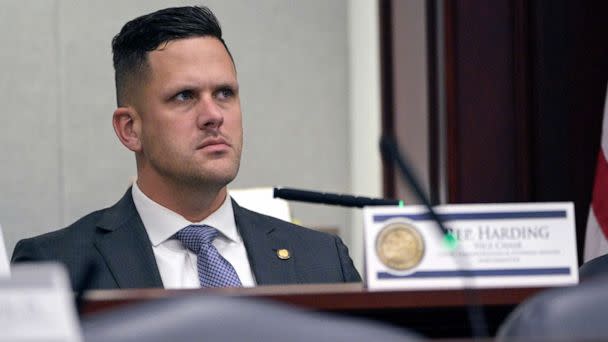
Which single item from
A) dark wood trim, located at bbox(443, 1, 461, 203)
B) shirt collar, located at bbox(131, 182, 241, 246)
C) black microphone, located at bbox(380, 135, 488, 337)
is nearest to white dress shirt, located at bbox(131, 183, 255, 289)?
shirt collar, located at bbox(131, 182, 241, 246)

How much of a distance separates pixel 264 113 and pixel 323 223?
2.03ft

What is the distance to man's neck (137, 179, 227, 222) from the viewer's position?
8.44 ft

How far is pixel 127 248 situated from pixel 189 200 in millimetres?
238

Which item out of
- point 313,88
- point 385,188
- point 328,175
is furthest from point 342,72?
point 385,188

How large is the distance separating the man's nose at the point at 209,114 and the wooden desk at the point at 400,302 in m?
1.11

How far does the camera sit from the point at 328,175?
18.4 feet

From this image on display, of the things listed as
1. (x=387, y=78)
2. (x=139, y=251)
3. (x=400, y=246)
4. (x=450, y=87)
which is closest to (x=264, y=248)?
(x=139, y=251)

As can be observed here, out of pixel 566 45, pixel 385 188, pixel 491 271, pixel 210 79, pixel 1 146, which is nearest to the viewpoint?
pixel 491 271

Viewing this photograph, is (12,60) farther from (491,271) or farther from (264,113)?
(491,271)

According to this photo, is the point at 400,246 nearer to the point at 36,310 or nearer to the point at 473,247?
the point at 473,247

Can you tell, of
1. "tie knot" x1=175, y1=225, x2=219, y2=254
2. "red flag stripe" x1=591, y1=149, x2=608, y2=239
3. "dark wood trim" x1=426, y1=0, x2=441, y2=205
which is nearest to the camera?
"tie knot" x1=175, y1=225, x2=219, y2=254

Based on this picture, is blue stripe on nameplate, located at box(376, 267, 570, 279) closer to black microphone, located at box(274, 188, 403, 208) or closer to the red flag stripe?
black microphone, located at box(274, 188, 403, 208)

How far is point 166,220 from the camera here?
2490 mm

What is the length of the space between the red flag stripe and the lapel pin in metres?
1.05
